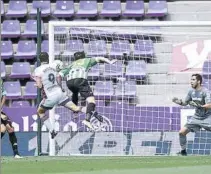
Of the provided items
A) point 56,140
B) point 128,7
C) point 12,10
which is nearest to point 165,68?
point 56,140

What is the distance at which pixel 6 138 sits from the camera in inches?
539

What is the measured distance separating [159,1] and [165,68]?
20.9 feet

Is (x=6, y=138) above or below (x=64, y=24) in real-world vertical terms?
below

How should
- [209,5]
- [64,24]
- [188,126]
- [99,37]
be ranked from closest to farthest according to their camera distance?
[188,126] → [64,24] → [99,37] → [209,5]

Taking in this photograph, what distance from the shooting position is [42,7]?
2025cm

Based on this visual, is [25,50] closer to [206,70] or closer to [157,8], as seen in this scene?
[157,8]

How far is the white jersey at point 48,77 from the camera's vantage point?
11.9 meters

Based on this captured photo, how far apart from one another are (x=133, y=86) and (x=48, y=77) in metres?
2.24

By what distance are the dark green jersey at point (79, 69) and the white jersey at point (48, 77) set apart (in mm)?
158

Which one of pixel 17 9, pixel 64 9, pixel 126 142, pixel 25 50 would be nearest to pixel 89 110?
pixel 126 142

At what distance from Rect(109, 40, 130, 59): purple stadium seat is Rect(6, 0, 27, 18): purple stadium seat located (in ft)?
21.1

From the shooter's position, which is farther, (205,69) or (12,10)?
(12,10)

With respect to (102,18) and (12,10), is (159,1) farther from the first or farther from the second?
(12,10)

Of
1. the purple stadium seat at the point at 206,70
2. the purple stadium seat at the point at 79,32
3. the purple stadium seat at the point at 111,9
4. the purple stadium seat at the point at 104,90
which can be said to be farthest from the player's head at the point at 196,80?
the purple stadium seat at the point at 111,9
